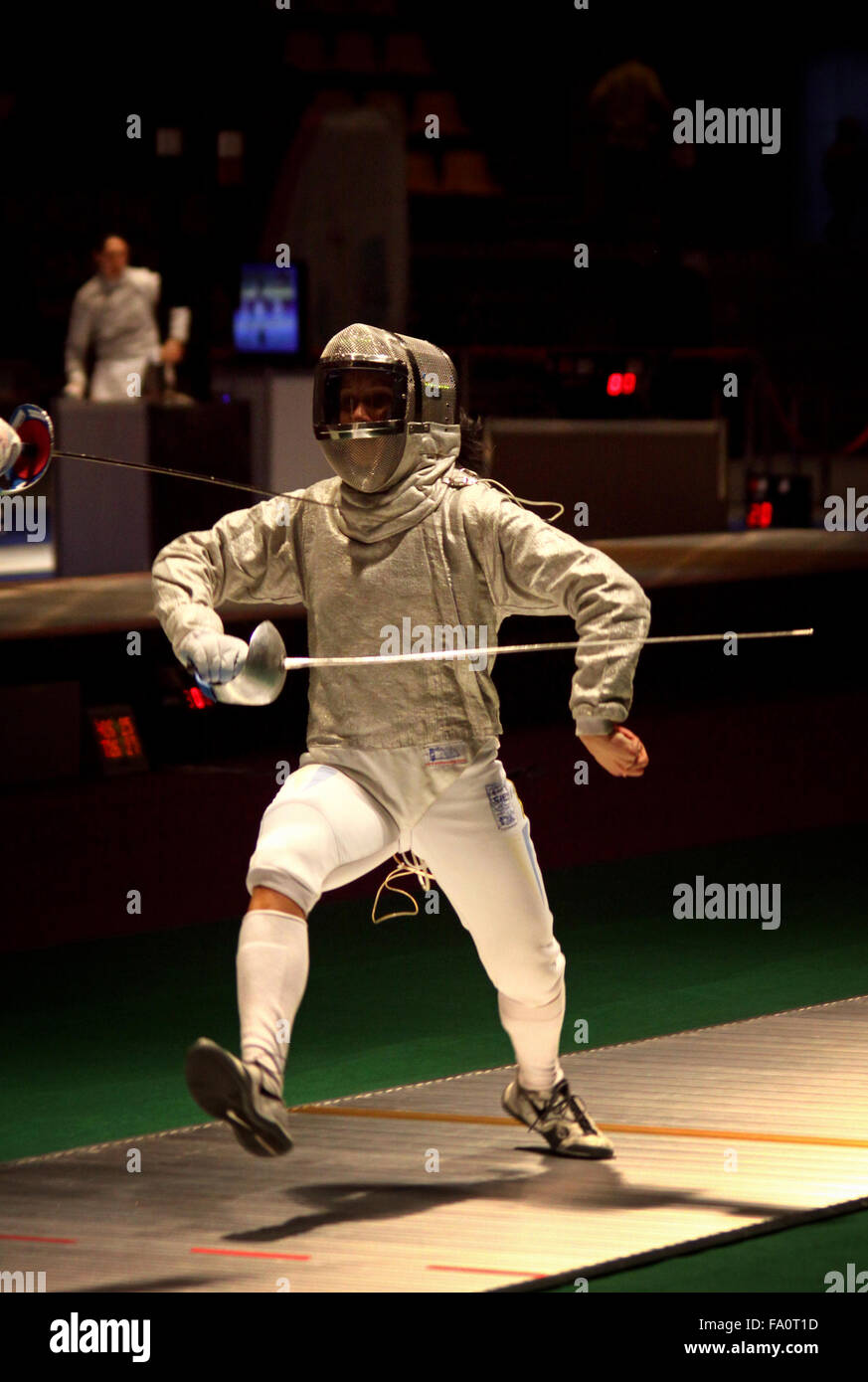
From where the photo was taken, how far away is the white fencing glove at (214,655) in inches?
132

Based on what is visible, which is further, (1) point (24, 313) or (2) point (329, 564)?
(1) point (24, 313)

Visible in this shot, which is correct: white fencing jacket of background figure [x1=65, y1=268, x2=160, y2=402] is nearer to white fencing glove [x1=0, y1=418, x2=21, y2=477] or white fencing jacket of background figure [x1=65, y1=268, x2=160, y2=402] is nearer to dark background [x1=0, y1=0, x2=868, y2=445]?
dark background [x1=0, y1=0, x2=868, y2=445]

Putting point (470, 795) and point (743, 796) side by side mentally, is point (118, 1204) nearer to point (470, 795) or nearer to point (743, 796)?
point (470, 795)

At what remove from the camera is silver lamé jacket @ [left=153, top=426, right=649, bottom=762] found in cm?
360

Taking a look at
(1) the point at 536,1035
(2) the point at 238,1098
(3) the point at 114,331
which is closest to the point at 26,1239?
(2) the point at 238,1098

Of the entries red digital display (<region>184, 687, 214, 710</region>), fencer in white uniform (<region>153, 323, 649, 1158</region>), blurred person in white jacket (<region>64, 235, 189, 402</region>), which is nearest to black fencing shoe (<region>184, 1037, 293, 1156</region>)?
fencer in white uniform (<region>153, 323, 649, 1158</region>)

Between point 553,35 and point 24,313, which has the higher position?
point 553,35

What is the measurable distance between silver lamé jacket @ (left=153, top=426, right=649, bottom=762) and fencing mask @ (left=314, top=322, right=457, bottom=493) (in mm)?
42

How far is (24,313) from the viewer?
15266 mm

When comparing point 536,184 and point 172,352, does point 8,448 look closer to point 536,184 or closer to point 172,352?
point 172,352

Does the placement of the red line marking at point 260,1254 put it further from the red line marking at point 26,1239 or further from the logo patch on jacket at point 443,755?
the logo patch on jacket at point 443,755

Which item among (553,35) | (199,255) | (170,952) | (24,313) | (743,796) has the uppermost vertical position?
(553,35)

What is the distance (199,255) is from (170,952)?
211 inches

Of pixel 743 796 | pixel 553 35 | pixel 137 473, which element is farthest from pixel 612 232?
pixel 743 796
